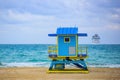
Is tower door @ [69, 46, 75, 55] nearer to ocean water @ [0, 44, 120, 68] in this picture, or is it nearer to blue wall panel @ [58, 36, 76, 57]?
blue wall panel @ [58, 36, 76, 57]

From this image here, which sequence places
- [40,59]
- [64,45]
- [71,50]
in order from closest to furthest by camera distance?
1. [71,50]
2. [64,45]
3. [40,59]

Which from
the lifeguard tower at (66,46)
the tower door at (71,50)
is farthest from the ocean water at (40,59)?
the tower door at (71,50)

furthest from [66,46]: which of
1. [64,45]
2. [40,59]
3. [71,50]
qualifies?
[40,59]

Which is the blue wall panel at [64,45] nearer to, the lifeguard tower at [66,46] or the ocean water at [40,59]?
the lifeguard tower at [66,46]

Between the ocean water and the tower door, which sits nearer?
the tower door

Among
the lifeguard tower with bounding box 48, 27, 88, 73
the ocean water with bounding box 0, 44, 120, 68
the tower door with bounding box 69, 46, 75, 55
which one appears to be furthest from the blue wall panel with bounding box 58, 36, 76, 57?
the ocean water with bounding box 0, 44, 120, 68

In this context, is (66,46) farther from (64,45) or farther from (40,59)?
(40,59)

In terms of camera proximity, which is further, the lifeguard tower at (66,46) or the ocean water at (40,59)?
the ocean water at (40,59)

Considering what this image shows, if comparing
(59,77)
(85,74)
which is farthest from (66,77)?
(85,74)

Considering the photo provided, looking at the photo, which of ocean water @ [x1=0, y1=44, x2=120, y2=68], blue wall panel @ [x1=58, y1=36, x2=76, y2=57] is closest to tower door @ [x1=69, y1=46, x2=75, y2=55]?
blue wall panel @ [x1=58, y1=36, x2=76, y2=57]

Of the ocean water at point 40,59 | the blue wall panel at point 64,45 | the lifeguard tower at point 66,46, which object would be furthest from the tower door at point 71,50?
the ocean water at point 40,59

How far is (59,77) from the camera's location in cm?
2370

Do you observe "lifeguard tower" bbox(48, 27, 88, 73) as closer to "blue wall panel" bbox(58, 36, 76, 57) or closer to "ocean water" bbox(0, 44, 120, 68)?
"blue wall panel" bbox(58, 36, 76, 57)

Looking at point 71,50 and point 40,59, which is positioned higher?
point 71,50
